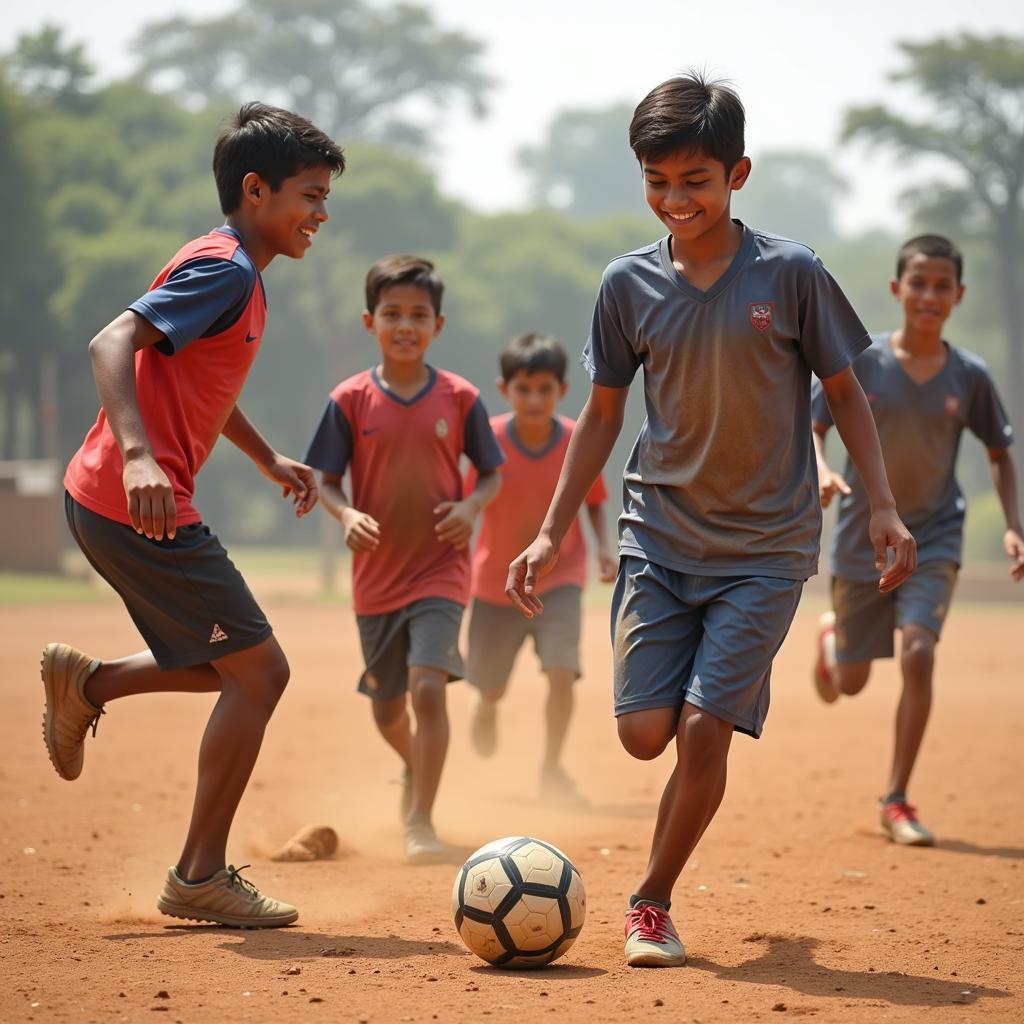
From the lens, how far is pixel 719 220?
13.9 feet

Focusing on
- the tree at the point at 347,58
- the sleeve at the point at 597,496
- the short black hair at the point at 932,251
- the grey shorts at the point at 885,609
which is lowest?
the grey shorts at the point at 885,609

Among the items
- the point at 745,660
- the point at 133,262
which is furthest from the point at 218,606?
the point at 133,262

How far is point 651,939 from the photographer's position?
4051 millimetres

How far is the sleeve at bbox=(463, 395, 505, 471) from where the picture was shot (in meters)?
6.29

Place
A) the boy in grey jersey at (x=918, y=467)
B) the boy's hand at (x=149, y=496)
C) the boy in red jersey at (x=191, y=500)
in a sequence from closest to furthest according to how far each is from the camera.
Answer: the boy's hand at (x=149, y=496)
the boy in red jersey at (x=191, y=500)
the boy in grey jersey at (x=918, y=467)

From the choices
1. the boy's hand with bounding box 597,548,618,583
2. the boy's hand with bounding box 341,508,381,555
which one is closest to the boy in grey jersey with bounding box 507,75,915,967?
the boy's hand with bounding box 341,508,381,555

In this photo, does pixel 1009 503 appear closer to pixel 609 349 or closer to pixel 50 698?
pixel 609 349

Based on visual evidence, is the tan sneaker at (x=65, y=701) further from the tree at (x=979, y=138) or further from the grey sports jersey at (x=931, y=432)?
the tree at (x=979, y=138)

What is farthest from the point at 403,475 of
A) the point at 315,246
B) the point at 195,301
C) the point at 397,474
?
the point at 315,246

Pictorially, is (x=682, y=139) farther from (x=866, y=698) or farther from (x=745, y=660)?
(x=866, y=698)

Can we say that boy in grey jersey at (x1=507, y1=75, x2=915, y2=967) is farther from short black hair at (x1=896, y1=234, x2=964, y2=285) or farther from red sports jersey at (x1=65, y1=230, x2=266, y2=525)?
short black hair at (x1=896, y1=234, x2=964, y2=285)

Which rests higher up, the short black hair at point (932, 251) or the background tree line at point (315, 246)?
the background tree line at point (315, 246)

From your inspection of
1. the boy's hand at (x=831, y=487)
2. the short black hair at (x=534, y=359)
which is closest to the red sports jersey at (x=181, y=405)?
the boy's hand at (x=831, y=487)

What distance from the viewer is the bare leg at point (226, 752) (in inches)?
175
